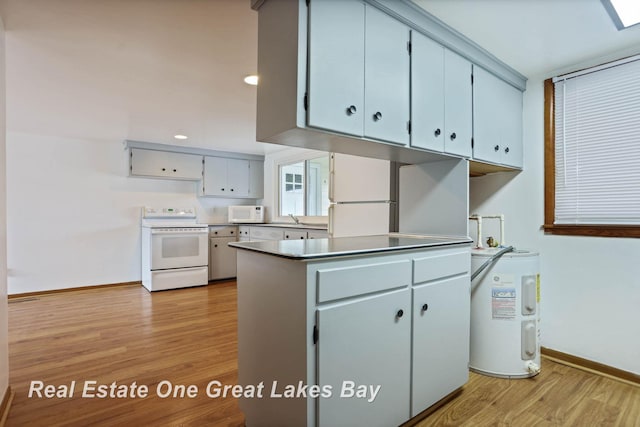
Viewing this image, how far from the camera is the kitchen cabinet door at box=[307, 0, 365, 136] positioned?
52.6 inches

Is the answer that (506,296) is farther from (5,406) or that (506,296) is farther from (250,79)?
(5,406)

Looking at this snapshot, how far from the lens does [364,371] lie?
4.60 feet

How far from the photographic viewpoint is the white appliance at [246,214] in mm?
5473

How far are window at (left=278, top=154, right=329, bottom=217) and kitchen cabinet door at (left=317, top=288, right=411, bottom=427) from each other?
3.19 m

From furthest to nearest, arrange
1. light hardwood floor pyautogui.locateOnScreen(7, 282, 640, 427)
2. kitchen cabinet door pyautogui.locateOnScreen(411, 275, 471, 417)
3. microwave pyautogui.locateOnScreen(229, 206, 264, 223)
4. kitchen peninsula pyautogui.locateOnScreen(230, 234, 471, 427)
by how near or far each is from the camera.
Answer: microwave pyautogui.locateOnScreen(229, 206, 264, 223) < light hardwood floor pyautogui.locateOnScreen(7, 282, 640, 427) < kitchen cabinet door pyautogui.locateOnScreen(411, 275, 471, 417) < kitchen peninsula pyautogui.locateOnScreen(230, 234, 471, 427)

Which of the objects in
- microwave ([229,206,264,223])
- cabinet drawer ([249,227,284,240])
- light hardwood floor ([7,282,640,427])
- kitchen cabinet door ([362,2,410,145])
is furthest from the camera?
microwave ([229,206,264,223])

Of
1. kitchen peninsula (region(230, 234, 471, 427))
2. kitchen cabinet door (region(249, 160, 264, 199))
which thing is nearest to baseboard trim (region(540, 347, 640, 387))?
kitchen peninsula (region(230, 234, 471, 427))

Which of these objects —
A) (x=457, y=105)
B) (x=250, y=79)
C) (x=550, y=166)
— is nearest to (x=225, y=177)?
(x=250, y=79)

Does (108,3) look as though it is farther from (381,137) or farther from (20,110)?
(20,110)

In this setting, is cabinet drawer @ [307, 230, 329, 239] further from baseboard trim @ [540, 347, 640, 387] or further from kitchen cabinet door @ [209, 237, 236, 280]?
baseboard trim @ [540, 347, 640, 387]

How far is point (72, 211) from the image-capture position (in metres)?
4.54

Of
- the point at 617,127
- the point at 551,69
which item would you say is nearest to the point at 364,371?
the point at 617,127

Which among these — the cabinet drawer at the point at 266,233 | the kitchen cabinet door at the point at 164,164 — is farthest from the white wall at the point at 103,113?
the cabinet drawer at the point at 266,233

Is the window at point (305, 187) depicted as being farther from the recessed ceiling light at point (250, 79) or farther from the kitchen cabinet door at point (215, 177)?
the recessed ceiling light at point (250, 79)
